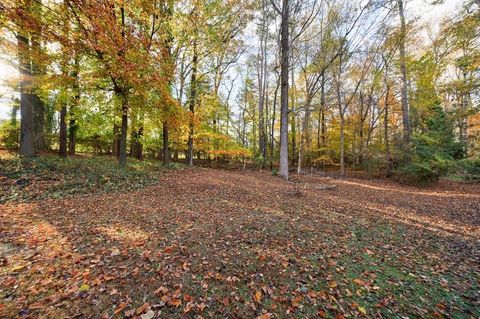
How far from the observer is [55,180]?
6.89 metres

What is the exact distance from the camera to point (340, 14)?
43.2 ft

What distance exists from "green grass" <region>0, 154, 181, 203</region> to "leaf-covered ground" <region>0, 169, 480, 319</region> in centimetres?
82

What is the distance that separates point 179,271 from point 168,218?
2120 millimetres

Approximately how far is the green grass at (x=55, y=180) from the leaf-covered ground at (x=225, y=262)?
0.82 meters

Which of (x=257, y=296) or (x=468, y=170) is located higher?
(x=468, y=170)

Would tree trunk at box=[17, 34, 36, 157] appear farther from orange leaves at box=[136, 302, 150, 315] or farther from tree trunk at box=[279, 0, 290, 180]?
tree trunk at box=[279, 0, 290, 180]

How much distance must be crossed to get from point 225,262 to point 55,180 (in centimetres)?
710

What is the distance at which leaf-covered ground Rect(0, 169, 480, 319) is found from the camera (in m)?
2.43

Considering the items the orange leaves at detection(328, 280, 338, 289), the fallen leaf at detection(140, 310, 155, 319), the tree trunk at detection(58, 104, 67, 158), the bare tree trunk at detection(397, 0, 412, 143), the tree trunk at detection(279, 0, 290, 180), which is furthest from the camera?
the bare tree trunk at detection(397, 0, 412, 143)

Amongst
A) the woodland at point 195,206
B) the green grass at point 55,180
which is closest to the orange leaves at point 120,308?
the woodland at point 195,206

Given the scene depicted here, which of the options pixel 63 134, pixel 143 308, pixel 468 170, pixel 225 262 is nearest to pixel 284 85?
pixel 225 262

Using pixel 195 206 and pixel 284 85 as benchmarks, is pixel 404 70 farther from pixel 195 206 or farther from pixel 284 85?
pixel 195 206

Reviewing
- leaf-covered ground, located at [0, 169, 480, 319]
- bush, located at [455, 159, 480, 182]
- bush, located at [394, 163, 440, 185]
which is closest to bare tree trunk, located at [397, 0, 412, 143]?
bush, located at [394, 163, 440, 185]

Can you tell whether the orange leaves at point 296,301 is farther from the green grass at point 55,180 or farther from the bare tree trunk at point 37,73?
the bare tree trunk at point 37,73
